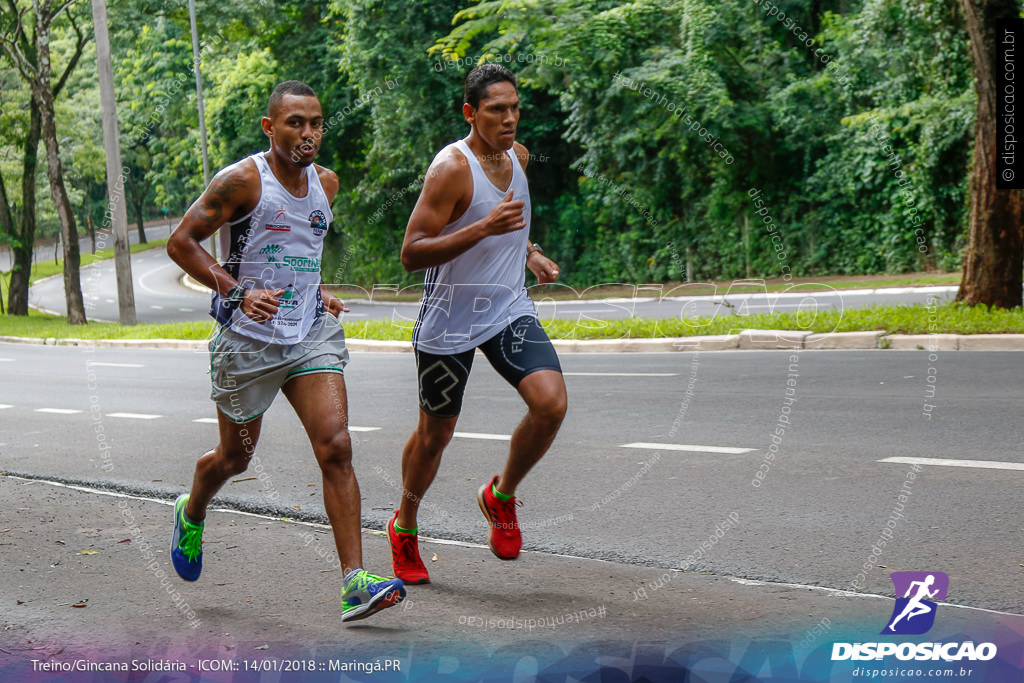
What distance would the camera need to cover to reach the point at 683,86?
2344cm

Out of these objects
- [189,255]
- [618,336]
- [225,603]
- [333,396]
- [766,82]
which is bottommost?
[618,336]

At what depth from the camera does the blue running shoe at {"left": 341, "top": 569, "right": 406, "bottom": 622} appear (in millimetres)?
3643

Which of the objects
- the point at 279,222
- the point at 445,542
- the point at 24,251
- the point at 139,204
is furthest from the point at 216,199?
the point at 139,204

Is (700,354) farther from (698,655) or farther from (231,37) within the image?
(231,37)

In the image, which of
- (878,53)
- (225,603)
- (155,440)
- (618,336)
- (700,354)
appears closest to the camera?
(225,603)

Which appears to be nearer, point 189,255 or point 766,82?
point 189,255

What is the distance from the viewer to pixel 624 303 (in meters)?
23.7

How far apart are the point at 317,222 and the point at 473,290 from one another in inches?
25.5

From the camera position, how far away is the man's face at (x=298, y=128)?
13.4 ft

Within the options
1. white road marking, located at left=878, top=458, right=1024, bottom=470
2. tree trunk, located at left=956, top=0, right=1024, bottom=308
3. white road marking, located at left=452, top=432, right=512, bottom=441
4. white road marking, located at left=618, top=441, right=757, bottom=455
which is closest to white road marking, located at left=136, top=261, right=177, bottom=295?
tree trunk, located at left=956, top=0, right=1024, bottom=308

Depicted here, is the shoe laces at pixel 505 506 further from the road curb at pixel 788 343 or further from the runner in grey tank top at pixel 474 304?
the road curb at pixel 788 343

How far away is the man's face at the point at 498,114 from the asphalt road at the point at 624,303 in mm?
10956

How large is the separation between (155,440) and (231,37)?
28654 mm

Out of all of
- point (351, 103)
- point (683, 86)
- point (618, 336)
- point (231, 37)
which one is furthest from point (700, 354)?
point (231, 37)
